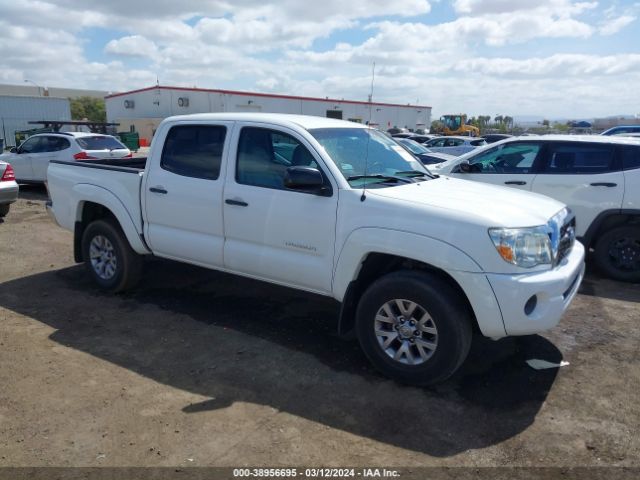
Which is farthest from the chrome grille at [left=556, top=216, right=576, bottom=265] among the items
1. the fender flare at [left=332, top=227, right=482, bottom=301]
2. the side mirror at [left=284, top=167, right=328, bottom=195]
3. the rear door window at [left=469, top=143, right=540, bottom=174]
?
the rear door window at [left=469, top=143, right=540, bottom=174]

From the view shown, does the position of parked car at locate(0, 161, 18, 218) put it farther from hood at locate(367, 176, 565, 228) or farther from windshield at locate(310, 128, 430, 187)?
hood at locate(367, 176, 565, 228)

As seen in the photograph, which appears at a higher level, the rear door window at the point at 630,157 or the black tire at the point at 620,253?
the rear door window at the point at 630,157

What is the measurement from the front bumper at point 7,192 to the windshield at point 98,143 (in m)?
3.50

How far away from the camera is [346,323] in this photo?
13.8ft

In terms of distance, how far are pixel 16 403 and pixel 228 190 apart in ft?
7.57

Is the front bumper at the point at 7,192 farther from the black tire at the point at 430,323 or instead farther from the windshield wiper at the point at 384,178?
the black tire at the point at 430,323

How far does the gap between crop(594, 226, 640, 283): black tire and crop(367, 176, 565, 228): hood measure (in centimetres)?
269

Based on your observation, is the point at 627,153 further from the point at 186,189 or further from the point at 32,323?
the point at 32,323

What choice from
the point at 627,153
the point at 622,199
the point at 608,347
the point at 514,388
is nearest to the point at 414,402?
the point at 514,388

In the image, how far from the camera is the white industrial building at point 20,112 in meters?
36.2

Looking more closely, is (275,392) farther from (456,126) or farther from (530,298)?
(456,126)

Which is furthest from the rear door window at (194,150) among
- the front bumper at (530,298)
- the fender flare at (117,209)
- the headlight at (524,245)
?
the front bumper at (530,298)

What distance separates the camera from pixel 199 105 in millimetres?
43438

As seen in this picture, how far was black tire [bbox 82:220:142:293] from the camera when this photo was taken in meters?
5.70
